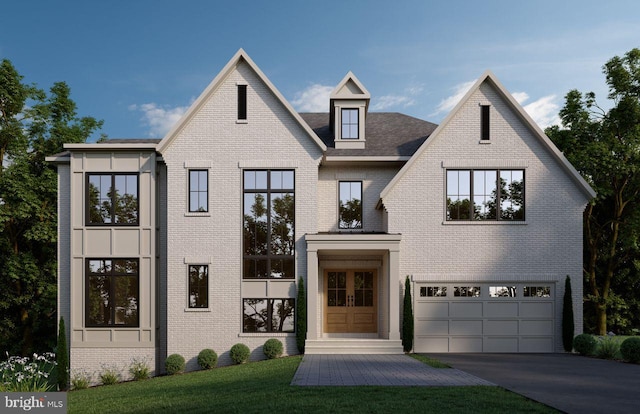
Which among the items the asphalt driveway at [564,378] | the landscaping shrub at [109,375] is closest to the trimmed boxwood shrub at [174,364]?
the landscaping shrub at [109,375]

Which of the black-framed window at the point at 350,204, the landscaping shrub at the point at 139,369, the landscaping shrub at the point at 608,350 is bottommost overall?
the landscaping shrub at the point at 139,369

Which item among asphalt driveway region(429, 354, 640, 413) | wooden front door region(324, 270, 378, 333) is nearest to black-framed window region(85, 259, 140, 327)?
wooden front door region(324, 270, 378, 333)

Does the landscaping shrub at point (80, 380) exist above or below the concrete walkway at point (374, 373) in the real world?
below

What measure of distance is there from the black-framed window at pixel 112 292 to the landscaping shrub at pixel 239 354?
4027mm

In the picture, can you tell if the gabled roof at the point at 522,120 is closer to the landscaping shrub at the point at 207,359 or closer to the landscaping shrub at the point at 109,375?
the landscaping shrub at the point at 207,359

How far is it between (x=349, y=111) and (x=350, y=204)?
12.7 feet

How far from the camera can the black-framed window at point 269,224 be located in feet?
58.7

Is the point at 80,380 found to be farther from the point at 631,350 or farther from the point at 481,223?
the point at 631,350

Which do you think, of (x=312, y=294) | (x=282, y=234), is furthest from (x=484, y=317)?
(x=282, y=234)

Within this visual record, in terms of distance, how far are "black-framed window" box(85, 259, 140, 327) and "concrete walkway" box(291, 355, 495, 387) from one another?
717 centimetres

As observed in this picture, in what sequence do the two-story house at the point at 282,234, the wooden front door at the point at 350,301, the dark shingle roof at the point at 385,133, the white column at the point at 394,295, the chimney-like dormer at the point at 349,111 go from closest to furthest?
the white column at the point at 394,295 < the two-story house at the point at 282,234 < the wooden front door at the point at 350,301 < the dark shingle roof at the point at 385,133 < the chimney-like dormer at the point at 349,111

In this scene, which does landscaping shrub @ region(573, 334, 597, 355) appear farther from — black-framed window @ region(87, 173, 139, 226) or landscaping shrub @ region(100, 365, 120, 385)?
black-framed window @ region(87, 173, 139, 226)

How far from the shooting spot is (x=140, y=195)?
18.4 metres

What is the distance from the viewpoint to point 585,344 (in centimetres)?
1645
